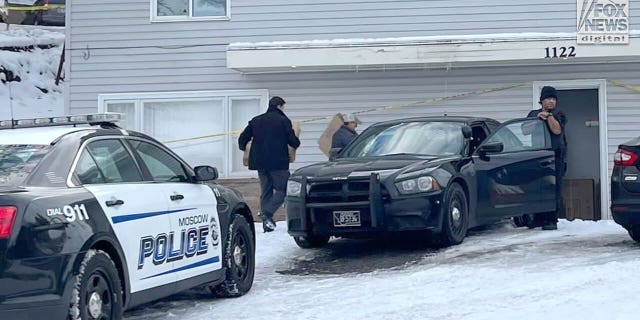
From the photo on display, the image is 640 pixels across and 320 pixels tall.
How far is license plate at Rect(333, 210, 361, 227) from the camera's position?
11078 mm

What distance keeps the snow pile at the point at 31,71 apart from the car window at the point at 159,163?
1948cm

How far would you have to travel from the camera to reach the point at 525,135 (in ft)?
42.9

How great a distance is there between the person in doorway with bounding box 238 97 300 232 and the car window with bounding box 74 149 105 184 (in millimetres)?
6282

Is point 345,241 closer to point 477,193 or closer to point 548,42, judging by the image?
point 477,193

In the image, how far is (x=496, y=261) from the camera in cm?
1034

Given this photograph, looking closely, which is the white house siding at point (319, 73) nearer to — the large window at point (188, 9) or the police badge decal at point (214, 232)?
the large window at point (188, 9)

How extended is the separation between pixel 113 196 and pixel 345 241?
5770mm

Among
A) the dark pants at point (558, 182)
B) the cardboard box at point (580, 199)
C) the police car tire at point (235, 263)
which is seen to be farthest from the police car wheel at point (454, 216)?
the cardboard box at point (580, 199)

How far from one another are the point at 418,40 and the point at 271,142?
3.17 metres

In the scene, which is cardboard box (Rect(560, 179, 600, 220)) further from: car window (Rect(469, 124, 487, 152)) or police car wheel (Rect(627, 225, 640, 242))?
police car wheel (Rect(627, 225, 640, 242))

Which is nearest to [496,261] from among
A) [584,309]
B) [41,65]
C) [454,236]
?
[454,236]

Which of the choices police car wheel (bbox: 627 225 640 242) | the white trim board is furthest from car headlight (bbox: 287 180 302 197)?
the white trim board

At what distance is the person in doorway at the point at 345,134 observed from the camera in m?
14.9

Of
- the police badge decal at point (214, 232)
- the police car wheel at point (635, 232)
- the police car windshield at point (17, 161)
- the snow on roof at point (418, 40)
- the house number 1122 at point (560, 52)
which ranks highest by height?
the snow on roof at point (418, 40)
